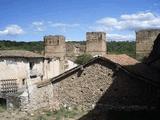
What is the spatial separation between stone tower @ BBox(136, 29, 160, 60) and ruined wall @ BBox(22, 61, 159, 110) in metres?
14.1

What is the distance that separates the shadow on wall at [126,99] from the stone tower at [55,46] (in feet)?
63.5

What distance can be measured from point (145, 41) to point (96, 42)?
5.92 metres

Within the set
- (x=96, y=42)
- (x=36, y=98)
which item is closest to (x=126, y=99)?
(x=36, y=98)

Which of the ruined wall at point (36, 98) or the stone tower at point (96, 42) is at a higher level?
the stone tower at point (96, 42)

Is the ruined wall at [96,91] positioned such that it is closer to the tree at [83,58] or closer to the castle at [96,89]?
the castle at [96,89]

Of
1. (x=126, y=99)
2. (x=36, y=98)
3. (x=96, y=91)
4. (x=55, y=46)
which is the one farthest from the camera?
(x=55, y=46)

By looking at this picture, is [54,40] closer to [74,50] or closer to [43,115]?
[74,50]

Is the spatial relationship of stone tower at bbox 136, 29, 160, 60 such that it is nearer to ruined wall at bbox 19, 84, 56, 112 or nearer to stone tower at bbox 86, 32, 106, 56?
stone tower at bbox 86, 32, 106, 56

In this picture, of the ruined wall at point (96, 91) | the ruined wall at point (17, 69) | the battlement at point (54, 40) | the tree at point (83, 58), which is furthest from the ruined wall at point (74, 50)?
the ruined wall at point (96, 91)

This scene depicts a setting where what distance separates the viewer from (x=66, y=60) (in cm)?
3900

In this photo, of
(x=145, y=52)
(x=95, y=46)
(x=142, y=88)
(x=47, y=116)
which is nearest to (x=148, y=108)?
(x=142, y=88)

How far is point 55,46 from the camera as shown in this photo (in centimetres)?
3853

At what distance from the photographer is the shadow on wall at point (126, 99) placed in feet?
60.5

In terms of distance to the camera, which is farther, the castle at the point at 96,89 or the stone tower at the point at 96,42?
the stone tower at the point at 96,42
